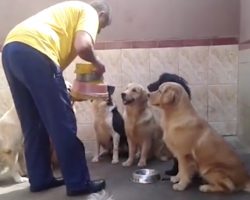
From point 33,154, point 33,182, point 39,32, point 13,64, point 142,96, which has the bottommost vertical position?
point 33,182

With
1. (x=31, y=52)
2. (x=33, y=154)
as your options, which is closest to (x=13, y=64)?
(x=31, y=52)

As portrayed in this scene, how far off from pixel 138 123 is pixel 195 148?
915 millimetres

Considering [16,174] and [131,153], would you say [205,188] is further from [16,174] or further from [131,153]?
[16,174]

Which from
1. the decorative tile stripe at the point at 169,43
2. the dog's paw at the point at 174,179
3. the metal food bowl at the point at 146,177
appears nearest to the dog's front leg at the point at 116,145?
the metal food bowl at the point at 146,177

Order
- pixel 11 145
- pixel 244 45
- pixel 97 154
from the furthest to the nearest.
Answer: pixel 244 45
pixel 97 154
pixel 11 145

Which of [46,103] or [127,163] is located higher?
[46,103]

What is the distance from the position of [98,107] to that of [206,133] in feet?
4.28

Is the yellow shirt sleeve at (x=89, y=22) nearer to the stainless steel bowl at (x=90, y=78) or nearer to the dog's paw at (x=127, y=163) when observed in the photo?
the stainless steel bowl at (x=90, y=78)

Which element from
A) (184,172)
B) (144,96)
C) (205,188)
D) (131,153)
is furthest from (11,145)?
(205,188)

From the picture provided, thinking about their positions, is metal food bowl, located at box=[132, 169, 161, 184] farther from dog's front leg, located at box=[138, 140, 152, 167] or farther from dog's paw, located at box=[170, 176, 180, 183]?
dog's front leg, located at box=[138, 140, 152, 167]

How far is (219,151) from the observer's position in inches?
109

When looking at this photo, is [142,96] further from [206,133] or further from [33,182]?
[33,182]

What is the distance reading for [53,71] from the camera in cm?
261

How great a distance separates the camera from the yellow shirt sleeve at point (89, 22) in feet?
8.60
